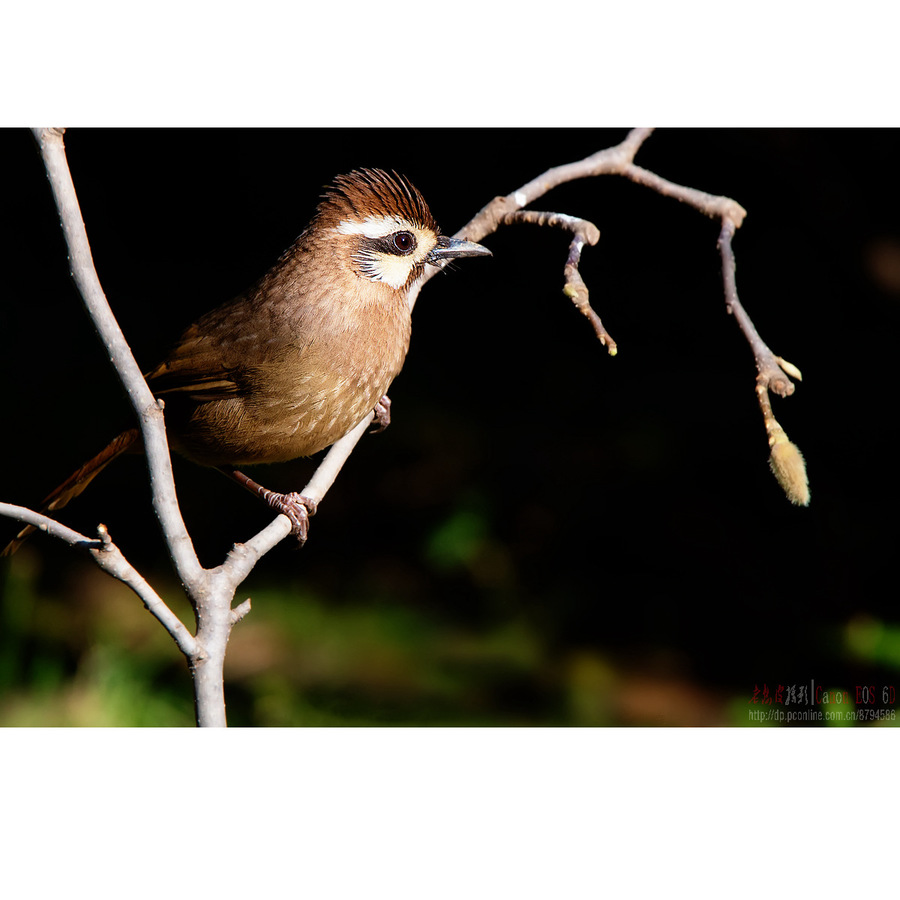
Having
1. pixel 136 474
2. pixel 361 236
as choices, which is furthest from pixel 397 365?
pixel 136 474

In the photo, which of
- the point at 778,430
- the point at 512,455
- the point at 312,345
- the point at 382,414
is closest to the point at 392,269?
the point at 312,345

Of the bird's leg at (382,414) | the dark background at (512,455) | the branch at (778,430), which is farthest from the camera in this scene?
the dark background at (512,455)

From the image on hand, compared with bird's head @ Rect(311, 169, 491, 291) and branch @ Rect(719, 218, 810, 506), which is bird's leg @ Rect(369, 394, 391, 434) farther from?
branch @ Rect(719, 218, 810, 506)

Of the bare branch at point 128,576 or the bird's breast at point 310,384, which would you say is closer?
the bare branch at point 128,576

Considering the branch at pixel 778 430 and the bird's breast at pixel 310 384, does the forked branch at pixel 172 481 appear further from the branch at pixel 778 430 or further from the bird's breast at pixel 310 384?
the bird's breast at pixel 310 384

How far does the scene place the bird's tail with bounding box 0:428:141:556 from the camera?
2.21 metres

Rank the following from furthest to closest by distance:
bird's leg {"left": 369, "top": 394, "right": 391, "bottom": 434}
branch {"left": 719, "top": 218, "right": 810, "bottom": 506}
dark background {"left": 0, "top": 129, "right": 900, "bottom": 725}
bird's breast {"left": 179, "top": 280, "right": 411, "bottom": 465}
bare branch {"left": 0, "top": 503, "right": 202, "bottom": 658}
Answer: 1. dark background {"left": 0, "top": 129, "right": 900, "bottom": 725}
2. bird's leg {"left": 369, "top": 394, "right": 391, "bottom": 434}
3. bird's breast {"left": 179, "top": 280, "right": 411, "bottom": 465}
4. branch {"left": 719, "top": 218, "right": 810, "bottom": 506}
5. bare branch {"left": 0, "top": 503, "right": 202, "bottom": 658}

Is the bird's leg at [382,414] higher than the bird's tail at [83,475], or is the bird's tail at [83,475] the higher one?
the bird's leg at [382,414]

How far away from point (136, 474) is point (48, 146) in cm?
212

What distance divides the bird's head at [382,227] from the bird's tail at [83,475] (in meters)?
0.60

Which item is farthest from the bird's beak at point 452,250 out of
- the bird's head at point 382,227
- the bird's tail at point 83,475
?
the bird's tail at point 83,475

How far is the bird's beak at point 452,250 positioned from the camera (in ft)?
7.19

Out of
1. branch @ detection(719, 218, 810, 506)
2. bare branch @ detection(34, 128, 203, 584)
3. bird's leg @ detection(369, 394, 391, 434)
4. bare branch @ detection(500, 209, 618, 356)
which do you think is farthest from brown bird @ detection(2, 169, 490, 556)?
branch @ detection(719, 218, 810, 506)

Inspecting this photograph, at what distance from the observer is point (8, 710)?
2.93 meters
